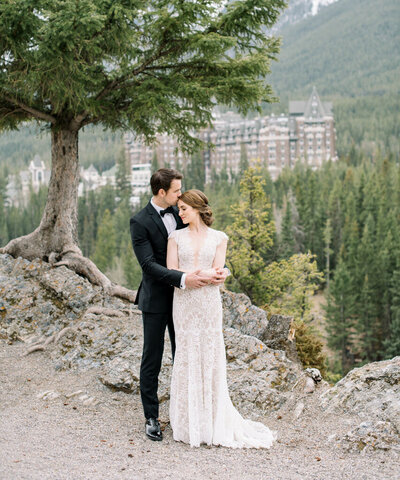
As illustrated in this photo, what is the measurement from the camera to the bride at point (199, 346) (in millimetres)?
4637

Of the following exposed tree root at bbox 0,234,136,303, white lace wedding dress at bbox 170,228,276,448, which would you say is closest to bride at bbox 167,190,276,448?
white lace wedding dress at bbox 170,228,276,448

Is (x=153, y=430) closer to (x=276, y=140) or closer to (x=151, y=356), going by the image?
(x=151, y=356)

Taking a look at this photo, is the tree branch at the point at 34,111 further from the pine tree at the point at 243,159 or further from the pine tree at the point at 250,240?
the pine tree at the point at 243,159

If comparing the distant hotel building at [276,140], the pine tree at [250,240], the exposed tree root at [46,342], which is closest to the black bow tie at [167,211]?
the exposed tree root at [46,342]

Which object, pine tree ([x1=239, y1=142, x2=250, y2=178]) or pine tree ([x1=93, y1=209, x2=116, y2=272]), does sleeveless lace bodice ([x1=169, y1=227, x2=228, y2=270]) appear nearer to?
pine tree ([x1=93, y1=209, x2=116, y2=272])

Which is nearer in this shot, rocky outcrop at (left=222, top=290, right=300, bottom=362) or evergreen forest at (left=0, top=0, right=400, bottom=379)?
rocky outcrop at (left=222, top=290, right=300, bottom=362)

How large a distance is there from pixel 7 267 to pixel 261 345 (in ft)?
16.6

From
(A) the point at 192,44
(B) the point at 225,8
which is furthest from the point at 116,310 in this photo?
(B) the point at 225,8

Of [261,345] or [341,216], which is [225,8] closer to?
[261,345]

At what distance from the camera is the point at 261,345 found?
6.95 m

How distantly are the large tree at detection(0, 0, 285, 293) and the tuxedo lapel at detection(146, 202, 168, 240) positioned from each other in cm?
295

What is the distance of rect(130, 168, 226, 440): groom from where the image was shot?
185 inches

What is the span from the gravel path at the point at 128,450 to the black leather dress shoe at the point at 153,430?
0.07 metres

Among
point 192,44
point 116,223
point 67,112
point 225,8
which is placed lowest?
point 116,223
